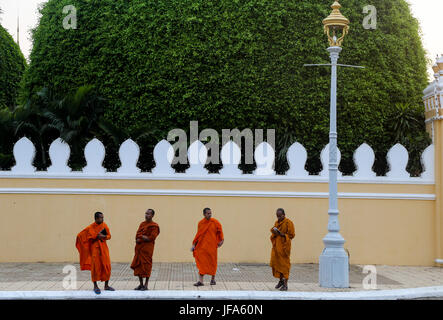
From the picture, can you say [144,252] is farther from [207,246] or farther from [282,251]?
[282,251]

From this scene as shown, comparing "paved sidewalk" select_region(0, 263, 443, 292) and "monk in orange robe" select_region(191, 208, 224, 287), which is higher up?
"monk in orange robe" select_region(191, 208, 224, 287)

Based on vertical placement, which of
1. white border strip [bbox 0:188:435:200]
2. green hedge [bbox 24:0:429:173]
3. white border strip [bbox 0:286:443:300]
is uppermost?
green hedge [bbox 24:0:429:173]

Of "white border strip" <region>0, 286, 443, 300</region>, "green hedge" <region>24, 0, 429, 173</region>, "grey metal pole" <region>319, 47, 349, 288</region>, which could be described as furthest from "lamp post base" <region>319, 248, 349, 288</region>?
"green hedge" <region>24, 0, 429, 173</region>

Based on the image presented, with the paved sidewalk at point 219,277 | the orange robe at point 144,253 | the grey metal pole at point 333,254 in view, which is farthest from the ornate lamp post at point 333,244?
the orange robe at point 144,253

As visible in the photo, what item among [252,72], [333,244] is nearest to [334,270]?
[333,244]

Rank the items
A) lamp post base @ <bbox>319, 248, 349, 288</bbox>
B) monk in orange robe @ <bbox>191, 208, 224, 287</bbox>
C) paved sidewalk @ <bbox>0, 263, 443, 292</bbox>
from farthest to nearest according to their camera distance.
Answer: monk in orange robe @ <bbox>191, 208, 224, 287</bbox>, lamp post base @ <bbox>319, 248, 349, 288</bbox>, paved sidewalk @ <bbox>0, 263, 443, 292</bbox>

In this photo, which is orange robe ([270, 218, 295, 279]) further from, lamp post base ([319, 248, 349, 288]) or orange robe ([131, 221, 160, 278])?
orange robe ([131, 221, 160, 278])

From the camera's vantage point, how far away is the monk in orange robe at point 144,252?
28.3 ft

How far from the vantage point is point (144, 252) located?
8.79m

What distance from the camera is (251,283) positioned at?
9367 mm

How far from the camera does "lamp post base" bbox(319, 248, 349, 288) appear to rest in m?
9.15
